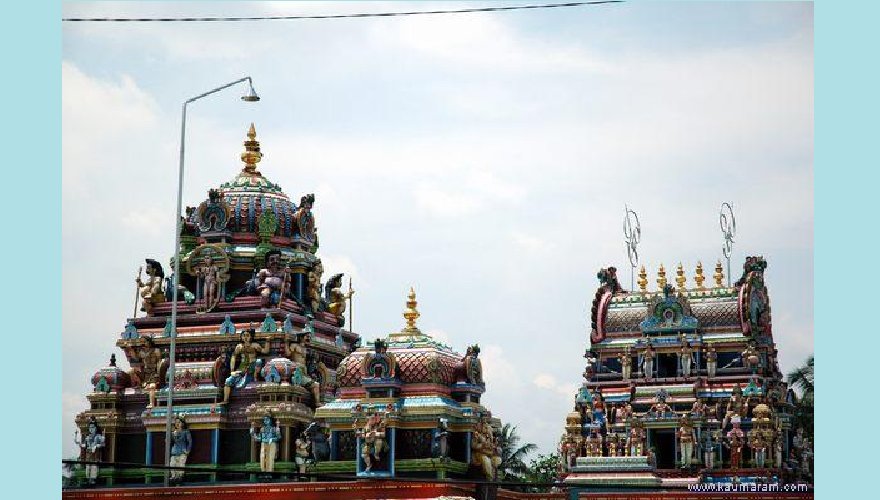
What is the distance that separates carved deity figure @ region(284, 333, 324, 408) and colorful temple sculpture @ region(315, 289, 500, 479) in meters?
2.42

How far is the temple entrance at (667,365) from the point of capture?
182ft

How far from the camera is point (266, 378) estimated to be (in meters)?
44.9

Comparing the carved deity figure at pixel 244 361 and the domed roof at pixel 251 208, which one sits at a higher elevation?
the domed roof at pixel 251 208

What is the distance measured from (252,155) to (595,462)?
1541 centimetres

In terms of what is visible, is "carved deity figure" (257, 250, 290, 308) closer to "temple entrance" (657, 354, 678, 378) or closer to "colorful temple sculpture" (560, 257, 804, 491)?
"colorful temple sculpture" (560, 257, 804, 491)

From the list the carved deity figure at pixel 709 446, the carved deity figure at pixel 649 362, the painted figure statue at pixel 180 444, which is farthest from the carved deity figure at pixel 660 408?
the painted figure statue at pixel 180 444

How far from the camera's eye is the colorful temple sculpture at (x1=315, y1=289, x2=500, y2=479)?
133 ft

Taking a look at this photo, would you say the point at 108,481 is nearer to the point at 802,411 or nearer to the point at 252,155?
the point at 252,155

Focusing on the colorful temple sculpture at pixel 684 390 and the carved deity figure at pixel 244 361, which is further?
the colorful temple sculpture at pixel 684 390

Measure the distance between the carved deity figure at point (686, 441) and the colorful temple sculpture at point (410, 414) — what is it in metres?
11.5

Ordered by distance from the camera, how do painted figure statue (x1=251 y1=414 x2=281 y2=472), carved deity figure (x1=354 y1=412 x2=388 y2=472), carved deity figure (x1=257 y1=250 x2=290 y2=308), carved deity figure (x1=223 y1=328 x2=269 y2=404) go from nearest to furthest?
carved deity figure (x1=354 y1=412 x2=388 y2=472)
painted figure statue (x1=251 y1=414 x2=281 y2=472)
carved deity figure (x1=223 y1=328 x2=269 y2=404)
carved deity figure (x1=257 y1=250 x2=290 y2=308)

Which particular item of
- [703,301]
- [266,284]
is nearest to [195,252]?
[266,284]

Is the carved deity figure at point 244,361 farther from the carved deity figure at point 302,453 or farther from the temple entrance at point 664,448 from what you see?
the temple entrance at point 664,448

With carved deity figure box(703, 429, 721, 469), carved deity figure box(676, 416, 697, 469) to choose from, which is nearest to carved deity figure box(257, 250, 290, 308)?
carved deity figure box(676, 416, 697, 469)
